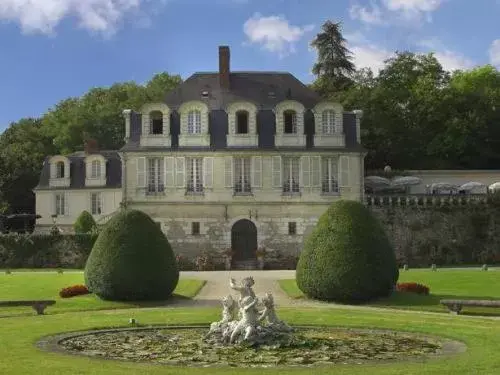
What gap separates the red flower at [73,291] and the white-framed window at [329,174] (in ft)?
59.6

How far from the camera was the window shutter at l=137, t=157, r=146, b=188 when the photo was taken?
1645 inches

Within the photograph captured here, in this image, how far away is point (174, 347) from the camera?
14.9 m

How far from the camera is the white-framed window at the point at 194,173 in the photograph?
41812 mm

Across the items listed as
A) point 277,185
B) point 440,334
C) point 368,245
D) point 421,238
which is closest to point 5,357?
point 440,334

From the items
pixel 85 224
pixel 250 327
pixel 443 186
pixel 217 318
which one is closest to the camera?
pixel 250 327

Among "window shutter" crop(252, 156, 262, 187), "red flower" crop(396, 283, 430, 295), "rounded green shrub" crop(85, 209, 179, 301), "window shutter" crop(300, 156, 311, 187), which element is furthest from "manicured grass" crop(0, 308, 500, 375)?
"window shutter" crop(300, 156, 311, 187)

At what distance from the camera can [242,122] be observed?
42.7 meters

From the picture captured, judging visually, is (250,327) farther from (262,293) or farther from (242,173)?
(242,173)

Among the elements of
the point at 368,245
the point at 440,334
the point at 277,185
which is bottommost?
the point at 440,334

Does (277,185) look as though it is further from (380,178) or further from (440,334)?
(440,334)

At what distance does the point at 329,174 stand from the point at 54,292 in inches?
737

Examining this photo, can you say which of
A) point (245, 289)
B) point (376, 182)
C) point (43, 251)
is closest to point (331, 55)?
point (376, 182)

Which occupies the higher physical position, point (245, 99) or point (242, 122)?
point (245, 99)

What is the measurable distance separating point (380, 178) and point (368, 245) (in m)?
23.5
